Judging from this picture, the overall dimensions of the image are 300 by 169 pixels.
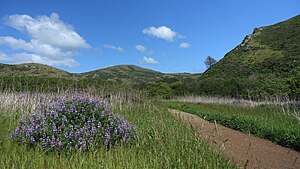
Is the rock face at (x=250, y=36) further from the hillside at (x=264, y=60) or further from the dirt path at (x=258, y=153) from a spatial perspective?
the dirt path at (x=258, y=153)

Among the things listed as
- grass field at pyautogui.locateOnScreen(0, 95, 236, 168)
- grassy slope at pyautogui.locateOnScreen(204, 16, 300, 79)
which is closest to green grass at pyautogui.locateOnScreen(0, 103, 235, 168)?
grass field at pyautogui.locateOnScreen(0, 95, 236, 168)

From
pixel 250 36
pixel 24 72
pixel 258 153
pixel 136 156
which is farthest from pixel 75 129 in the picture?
pixel 250 36

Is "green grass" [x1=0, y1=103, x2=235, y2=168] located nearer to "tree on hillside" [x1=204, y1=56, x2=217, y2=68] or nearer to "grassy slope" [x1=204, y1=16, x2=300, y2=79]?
"grassy slope" [x1=204, y1=16, x2=300, y2=79]

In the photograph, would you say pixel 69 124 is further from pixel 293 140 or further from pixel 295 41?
pixel 295 41

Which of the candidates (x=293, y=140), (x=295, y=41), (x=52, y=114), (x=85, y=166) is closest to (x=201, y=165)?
(x=85, y=166)

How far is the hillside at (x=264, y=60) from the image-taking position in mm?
32375

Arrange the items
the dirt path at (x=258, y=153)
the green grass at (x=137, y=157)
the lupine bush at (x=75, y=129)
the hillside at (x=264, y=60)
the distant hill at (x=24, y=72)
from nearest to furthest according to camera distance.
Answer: the green grass at (x=137, y=157)
the lupine bush at (x=75, y=129)
the dirt path at (x=258, y=153)
the distant hill at (x=24, y=72)
the hillside at (x=264, y=60)

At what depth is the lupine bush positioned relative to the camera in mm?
4500

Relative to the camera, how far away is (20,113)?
8391mm

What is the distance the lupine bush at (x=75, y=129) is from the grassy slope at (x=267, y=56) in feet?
122

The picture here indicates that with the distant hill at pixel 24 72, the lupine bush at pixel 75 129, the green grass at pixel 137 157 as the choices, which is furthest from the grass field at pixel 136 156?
the distant hill at pixel 24 72

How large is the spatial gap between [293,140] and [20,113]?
26.3 ft

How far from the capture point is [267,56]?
50531 millimetres

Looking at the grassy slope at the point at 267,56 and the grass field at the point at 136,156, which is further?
the grassy slope at the point at 267,56
